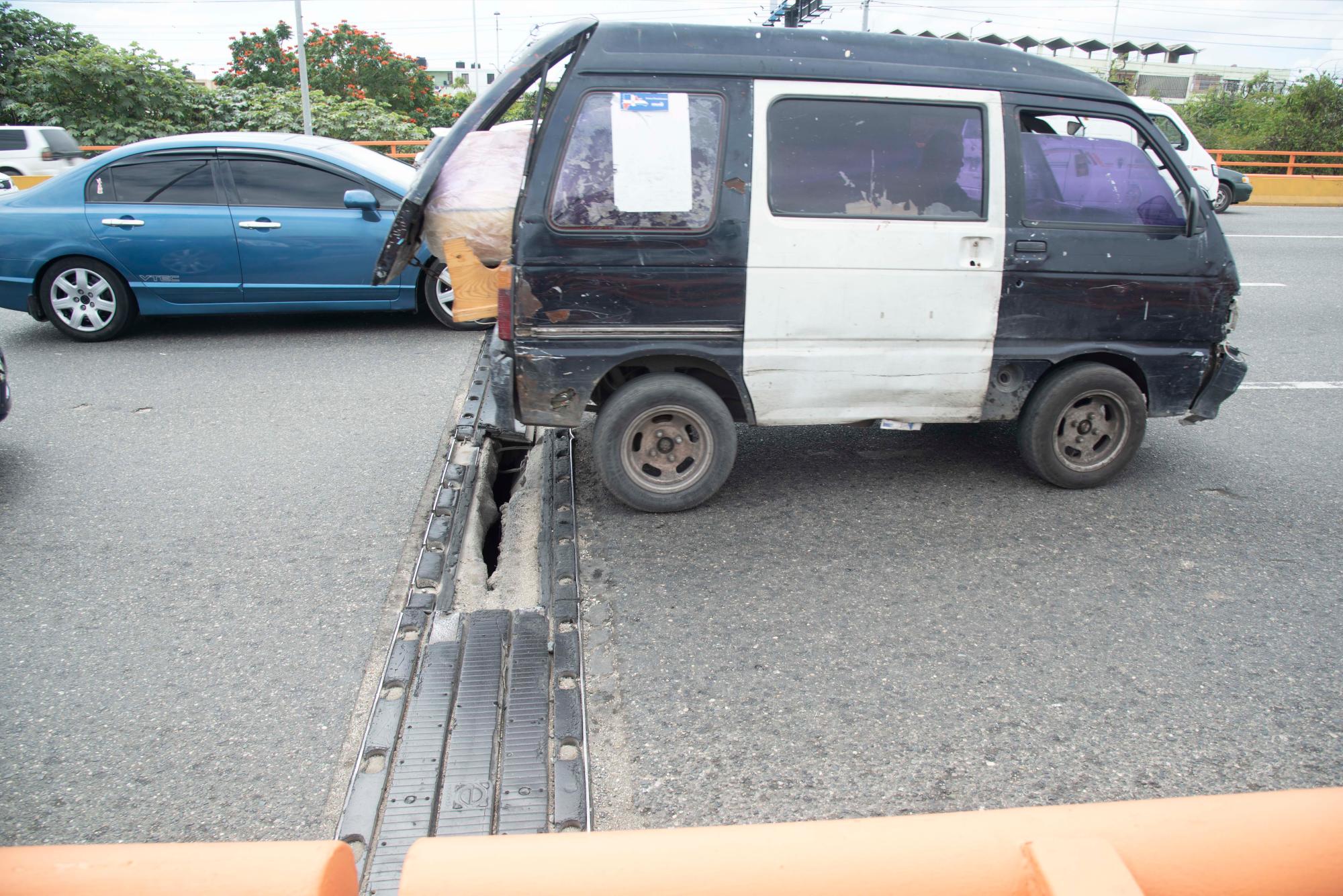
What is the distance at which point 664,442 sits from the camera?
4.46 metres

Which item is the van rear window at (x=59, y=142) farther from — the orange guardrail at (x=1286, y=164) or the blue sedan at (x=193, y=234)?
the orange guardrail at (x=1286, y=164)

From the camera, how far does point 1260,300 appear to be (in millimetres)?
9578

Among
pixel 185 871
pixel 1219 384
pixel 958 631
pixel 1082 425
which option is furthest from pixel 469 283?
pixel 1219 384

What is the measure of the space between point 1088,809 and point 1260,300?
377 inches

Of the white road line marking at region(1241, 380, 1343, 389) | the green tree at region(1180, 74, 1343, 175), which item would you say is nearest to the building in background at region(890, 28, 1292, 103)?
the green tree at region(1180, 74, 1343, 175)

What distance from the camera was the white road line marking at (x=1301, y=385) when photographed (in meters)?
6.70

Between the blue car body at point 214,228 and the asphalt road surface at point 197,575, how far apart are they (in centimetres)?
56

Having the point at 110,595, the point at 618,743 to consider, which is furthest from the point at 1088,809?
the point at 110,595

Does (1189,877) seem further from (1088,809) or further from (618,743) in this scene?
(618,743)

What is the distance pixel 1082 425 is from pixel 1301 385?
317 cm

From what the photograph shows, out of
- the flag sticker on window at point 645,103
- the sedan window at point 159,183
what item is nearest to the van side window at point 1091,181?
the flag sticker on window at point 645,103

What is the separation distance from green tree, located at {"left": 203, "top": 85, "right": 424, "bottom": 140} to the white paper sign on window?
2128cm

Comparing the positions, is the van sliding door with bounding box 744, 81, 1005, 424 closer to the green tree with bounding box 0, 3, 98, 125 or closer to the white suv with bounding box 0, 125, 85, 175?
the white suv with bounding box 0, 125, 85, 175

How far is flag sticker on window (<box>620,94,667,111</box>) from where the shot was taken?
4.01m
